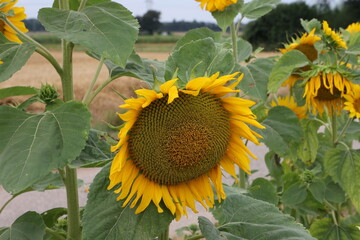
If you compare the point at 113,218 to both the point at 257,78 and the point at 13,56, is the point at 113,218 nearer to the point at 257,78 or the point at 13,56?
the point at 13,56

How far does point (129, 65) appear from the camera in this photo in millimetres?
741

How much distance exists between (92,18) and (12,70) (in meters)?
0.12

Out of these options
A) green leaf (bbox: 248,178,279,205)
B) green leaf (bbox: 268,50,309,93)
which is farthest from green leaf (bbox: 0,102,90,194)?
green leaf (bbox: 268,50,309,93)

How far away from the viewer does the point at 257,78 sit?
118 centimetres

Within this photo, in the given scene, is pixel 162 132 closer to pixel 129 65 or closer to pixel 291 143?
pixel 129 65

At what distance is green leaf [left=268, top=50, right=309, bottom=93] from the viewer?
115 cm

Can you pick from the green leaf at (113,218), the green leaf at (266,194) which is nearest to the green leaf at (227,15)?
the green leaf at (266,194)

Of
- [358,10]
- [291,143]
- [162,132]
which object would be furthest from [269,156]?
[358,10]

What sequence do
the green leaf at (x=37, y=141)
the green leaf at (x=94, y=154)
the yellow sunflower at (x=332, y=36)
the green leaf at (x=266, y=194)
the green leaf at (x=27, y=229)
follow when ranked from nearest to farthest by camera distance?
1. the green leaf at (x=37, y=141)
2. the green leaf at (x=94, y=154)
3. the green leaf at (x=27, y=229)
4. the green leaf at (x=266, y=194)
5. the yellow sunflower at (x=332, y=36)

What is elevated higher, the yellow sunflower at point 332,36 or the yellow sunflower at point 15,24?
the yellow sunflower at point 15,24

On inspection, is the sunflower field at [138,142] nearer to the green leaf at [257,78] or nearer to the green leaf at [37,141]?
the green leaf at [37,141]

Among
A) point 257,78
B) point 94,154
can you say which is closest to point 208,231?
point 94,154

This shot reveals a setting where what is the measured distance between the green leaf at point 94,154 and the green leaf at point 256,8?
0.70 meters

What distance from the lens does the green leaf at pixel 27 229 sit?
0.73 meters
